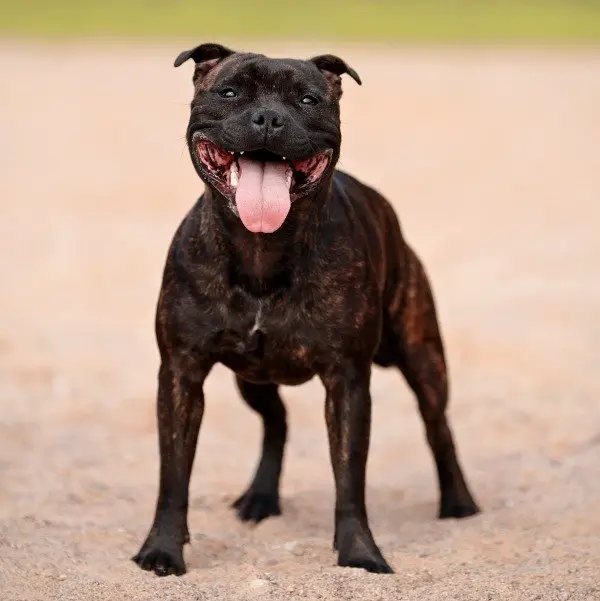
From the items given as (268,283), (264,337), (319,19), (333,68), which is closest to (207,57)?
(333,68)

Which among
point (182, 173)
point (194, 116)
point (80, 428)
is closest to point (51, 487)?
point (80, 428)

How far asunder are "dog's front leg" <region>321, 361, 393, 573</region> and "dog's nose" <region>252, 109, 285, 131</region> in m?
1.06

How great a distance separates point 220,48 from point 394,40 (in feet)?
93.0

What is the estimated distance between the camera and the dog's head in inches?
206

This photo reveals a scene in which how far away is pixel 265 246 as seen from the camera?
18.5 feet

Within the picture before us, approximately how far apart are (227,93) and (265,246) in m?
0.63

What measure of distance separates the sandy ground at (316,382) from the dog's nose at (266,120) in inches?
66.3

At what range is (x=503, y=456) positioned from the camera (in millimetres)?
8445

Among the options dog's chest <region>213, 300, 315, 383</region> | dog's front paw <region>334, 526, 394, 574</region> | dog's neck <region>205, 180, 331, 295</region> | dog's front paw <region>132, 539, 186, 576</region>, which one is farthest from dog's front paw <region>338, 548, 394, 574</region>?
dog's neck <region>205, 180, 331, 295</region>

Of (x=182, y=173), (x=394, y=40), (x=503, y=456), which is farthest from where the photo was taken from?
Answer: (x=394, y=40)

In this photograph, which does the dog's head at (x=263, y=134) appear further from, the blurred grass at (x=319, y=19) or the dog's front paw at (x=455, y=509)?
the blurred grass at (x=319, y=19)

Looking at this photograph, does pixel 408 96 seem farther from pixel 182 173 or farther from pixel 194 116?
pixel 194 116

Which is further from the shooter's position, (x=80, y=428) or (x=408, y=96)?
(x=408, y=96)

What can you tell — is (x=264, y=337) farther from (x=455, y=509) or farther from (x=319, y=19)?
(x=319, y=19)
